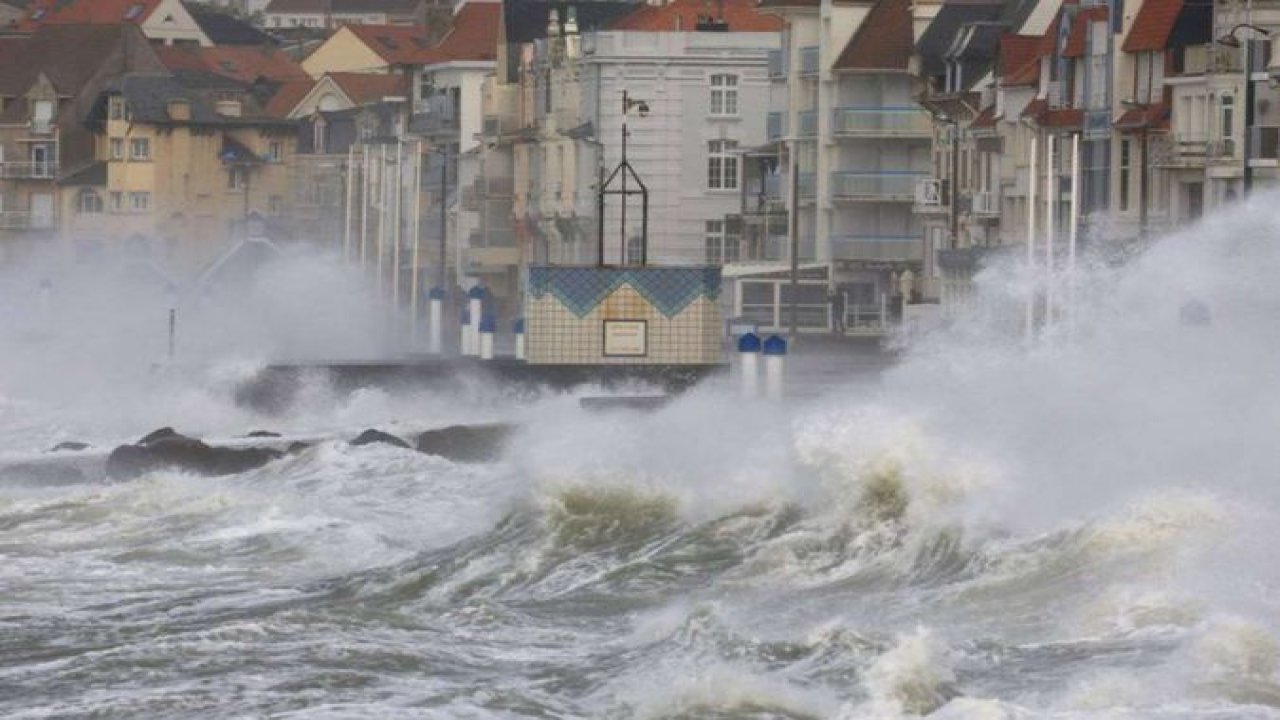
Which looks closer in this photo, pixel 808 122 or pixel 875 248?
pixel 875 248

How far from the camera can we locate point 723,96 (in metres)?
86.6

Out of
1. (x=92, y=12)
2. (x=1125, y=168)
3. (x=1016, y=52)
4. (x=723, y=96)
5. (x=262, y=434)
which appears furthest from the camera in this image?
(x=92, y=12)

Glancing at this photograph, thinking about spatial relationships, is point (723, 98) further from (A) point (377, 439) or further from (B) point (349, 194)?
(A) point (377, 439)

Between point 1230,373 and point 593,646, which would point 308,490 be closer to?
point 1230,373

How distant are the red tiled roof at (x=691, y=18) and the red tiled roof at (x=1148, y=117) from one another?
27.1 metres

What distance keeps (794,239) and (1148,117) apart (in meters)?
17.3

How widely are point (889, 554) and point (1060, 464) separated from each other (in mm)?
1538

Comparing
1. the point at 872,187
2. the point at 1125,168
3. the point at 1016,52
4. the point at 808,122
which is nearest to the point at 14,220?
→ the point at 808,122

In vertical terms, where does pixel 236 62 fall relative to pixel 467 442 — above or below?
above

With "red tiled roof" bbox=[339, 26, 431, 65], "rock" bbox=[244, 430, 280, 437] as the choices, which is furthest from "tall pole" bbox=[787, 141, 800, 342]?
"red tiled roof" bbox=[339, 26, 431, 65]

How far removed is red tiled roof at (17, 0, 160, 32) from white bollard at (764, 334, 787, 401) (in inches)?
4710

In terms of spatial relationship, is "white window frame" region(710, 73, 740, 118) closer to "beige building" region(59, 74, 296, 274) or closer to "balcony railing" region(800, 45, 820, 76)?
"balcony railing" region(800, 45, 820, 76)

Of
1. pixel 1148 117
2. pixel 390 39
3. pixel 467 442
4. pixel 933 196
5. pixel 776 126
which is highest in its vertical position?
Result: pixel 390 39

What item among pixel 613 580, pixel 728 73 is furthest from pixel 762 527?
pixel 728 73
